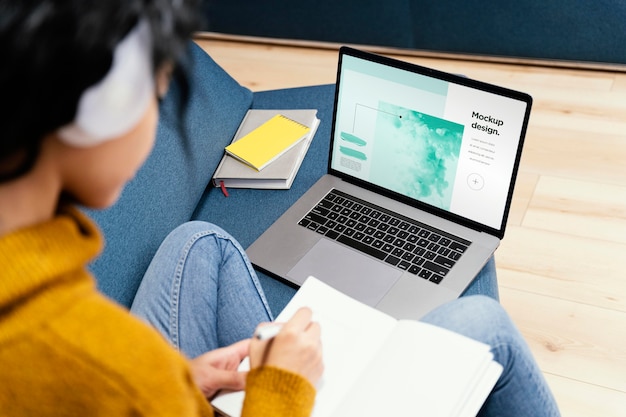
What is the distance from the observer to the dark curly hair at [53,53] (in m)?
0.48

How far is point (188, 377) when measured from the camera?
0.71 meters

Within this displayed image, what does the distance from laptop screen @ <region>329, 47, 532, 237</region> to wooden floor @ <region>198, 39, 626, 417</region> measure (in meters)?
0.55

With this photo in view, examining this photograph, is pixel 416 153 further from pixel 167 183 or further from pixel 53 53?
pixel 53 53

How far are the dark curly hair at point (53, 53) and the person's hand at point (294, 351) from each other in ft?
1.48

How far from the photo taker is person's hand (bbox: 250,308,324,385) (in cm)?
90

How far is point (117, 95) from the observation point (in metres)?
0.54

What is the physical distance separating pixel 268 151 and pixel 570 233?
919mm

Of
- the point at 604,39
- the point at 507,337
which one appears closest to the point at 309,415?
the point at 507,337

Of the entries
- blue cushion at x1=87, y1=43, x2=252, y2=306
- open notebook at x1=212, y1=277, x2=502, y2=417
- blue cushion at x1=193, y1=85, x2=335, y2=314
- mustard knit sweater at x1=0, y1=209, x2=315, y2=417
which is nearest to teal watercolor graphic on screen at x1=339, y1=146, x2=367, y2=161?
blue cushion at x1=193, y1=85, x2=335, y2=314

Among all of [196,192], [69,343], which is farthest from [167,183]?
[69,343]

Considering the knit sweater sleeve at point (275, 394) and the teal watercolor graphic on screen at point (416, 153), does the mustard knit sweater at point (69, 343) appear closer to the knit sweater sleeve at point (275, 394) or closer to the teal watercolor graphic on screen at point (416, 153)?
the knit sweater sleeve at point (275, 394)

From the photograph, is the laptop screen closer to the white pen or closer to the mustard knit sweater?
the white pen

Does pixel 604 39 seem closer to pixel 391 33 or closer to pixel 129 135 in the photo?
pixel 391 33

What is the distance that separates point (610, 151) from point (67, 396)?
1986 mm
